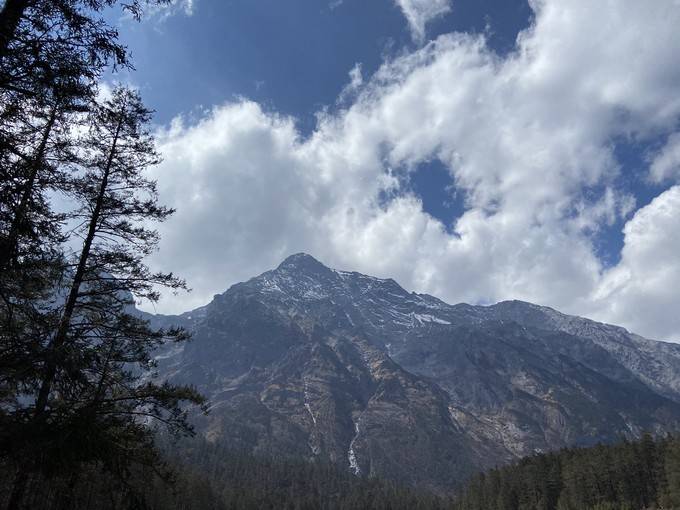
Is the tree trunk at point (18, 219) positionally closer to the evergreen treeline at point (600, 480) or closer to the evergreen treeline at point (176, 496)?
the evergreen treeline at point (176, 496)

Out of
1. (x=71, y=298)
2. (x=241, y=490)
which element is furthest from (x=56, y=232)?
(x=241, y=490)

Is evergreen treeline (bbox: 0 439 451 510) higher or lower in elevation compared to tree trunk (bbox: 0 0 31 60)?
lower

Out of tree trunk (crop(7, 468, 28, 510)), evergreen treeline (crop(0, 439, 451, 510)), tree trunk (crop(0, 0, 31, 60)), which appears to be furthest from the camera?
evergreen treeline (crop(0, 439, 451, 510))

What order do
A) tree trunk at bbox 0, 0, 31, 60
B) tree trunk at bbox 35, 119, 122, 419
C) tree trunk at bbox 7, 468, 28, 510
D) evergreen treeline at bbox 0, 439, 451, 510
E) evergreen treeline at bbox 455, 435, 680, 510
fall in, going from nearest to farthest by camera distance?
tree trunk at bbox 0, 0, 31, 60 → tree trunk at bbox 35, 119, 122, 419 → tree trunk at bbox 7, 468, 28, 510 → evergreen treeline at bbox 0, 439, 451, 510 → evergreen treeline at bbox 455, 435, 680, 510

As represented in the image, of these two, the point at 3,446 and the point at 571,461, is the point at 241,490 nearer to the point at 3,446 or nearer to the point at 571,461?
the point at 571,461

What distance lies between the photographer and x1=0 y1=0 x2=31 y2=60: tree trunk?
350 inches

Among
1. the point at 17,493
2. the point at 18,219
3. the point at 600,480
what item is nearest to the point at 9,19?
the point at 18,219

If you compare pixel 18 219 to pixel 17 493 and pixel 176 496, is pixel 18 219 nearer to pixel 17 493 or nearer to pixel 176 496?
pixel 17 493

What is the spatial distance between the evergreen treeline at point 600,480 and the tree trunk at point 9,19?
9111 cm

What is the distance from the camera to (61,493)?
1190cm

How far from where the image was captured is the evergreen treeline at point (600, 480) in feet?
278

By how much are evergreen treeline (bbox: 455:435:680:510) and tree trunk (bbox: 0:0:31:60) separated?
299 ft

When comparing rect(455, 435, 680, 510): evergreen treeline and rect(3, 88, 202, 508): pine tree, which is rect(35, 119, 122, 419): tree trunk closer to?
rect(3, 88, 202, 508): pine tree

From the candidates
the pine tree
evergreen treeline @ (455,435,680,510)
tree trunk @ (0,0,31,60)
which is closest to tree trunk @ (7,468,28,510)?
the pine tree
